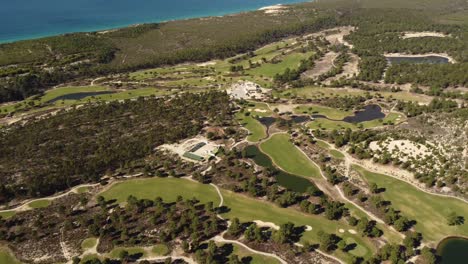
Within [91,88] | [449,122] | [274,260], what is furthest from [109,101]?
[449,122]

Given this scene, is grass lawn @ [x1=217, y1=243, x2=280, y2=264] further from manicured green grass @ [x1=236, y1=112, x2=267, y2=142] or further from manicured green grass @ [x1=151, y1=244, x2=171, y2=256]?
manicured green grass @ [x1=236, y1=112, x2=267, y2=142]

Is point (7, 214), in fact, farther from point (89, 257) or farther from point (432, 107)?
point (432, 107)

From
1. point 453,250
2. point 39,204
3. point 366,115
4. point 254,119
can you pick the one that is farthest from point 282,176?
point 39,204

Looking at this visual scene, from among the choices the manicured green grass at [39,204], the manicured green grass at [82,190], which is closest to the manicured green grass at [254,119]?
the manicured green grass at [82,190]

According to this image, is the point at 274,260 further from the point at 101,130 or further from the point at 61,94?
the point at 61,94

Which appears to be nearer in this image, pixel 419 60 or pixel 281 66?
pixel 419 60

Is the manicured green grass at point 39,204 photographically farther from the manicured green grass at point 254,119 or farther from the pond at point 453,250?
the pond at point 453,250
